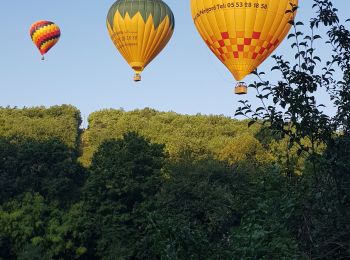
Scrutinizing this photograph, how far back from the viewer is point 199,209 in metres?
39.8

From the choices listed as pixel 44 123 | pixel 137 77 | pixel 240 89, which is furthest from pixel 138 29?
pixel 44 123

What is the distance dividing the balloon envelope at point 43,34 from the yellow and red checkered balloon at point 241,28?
35209mm

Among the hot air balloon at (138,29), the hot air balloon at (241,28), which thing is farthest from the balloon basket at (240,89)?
the hot air balloon at (138,29)

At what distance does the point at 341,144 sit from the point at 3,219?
36.9 m

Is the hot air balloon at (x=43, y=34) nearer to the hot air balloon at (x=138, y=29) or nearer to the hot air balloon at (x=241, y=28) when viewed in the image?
the hot air balloon at (x=138, y=29)

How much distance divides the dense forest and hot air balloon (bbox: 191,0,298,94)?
4659mm

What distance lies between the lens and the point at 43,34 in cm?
7038

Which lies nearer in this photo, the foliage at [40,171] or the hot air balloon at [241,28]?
the hot air balloon at [241,28]

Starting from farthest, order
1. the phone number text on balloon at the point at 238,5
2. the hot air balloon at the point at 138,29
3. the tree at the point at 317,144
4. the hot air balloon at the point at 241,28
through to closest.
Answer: the hot air balloon at the point at 138,29 → the hot air balloon at the point at 241,28 → the phone number text on balloon at the point at 238,5 → the tree at the point at 317,144

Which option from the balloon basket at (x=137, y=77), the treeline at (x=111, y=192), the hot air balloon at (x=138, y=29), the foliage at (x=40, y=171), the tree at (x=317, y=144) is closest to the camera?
the tree at (x=317, y=144)

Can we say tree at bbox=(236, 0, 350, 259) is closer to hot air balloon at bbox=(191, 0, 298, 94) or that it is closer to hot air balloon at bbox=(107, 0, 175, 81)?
hot air balloon at bbox=(191, 0, 298, 94)

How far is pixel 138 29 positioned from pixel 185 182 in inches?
532

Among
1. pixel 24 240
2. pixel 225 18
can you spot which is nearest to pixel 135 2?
pixel 225 18

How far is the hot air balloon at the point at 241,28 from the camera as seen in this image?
37094 millimetres
